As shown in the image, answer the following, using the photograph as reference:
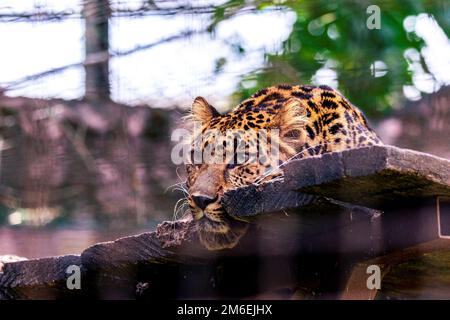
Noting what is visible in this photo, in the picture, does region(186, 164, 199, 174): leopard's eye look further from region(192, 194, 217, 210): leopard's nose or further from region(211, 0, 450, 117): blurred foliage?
region(211, 0, 450, 117): blurred foliage

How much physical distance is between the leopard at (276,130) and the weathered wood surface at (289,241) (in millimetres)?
210

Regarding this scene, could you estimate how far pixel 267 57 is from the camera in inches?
186

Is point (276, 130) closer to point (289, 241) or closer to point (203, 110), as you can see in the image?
point (203, 110)

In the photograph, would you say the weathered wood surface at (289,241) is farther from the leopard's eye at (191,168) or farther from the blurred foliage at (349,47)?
the blurred foliage at (349,47)

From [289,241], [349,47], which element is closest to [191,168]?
[289,241]

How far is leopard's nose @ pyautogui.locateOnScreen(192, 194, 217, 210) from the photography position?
2.69 m

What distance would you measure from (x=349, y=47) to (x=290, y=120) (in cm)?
199

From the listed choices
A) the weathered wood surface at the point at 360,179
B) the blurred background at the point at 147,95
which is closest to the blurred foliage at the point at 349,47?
the blurred background at the point at 147,95

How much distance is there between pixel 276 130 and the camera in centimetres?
312

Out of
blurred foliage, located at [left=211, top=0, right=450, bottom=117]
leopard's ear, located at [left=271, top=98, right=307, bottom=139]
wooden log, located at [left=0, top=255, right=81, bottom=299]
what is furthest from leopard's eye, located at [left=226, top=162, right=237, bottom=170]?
blurred foliage, located at [left=211, top=0, right=450, bottom=117]

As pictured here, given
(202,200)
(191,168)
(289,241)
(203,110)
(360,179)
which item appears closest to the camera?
(360,179)

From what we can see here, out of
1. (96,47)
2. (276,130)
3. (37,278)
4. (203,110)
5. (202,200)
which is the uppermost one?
(96,47)

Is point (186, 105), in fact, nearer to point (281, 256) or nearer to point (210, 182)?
point (210, 182)

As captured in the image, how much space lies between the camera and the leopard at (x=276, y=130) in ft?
9.35
